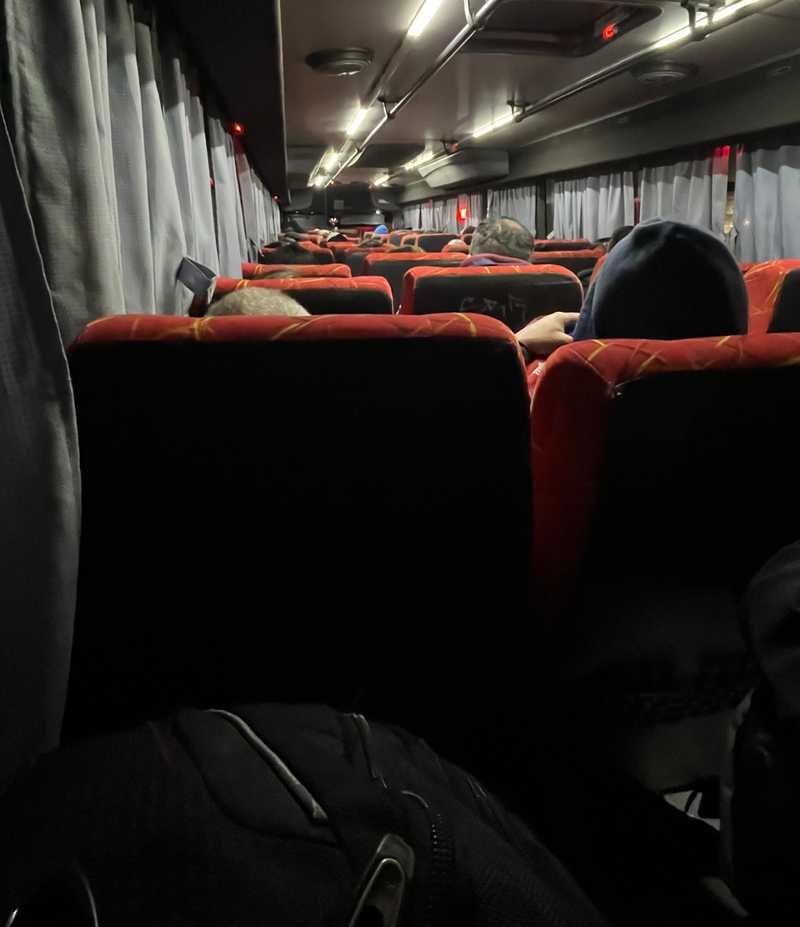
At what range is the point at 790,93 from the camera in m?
5.91

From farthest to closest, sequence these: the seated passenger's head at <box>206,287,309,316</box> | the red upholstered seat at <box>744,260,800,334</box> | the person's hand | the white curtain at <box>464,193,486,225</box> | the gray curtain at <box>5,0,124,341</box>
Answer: the white curtain at <box>464,193,486,225</box> → the red upholstered seat at <box>744,260,800,334</box> → the person's hand → the seated passenger's head at <box>206,287,309,316</box> → the gray curtain at <box>5,0,124,341</box>

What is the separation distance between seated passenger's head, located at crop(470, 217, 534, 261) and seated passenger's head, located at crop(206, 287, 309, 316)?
2.87 meters

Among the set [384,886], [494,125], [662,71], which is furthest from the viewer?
[494,125]

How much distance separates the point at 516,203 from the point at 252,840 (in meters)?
14.0

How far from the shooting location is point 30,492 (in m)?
0.92

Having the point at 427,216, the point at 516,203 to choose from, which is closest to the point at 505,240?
the point at 516,203

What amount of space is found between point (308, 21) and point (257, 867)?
5.82 metres

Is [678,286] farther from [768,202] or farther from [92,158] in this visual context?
[768,202]

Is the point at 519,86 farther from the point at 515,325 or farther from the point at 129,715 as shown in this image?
the point at 129,715

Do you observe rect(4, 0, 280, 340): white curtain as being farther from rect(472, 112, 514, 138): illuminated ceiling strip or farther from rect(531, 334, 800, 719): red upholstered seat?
rect(472, 112, 514, 138): illuminated ceiling strip

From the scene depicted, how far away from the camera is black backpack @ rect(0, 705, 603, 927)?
53cm

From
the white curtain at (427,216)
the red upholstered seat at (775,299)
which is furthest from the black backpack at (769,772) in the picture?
the white curtain at (427,216)

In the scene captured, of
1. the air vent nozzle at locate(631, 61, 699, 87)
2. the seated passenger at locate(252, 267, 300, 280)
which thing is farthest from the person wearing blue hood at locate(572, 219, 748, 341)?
the air vent nozzle at locate(631, 61, 699, 87)

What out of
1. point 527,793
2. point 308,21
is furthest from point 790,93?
point 527,793
